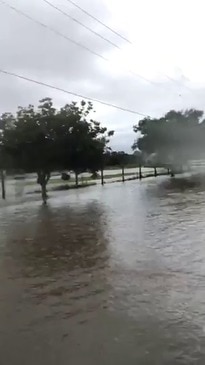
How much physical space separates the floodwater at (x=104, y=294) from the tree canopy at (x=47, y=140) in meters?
8.13

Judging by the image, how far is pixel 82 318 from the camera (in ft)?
17.0

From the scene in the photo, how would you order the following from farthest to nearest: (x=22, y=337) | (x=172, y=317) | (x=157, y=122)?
(x=157, y=122) → (x=172, y=317) → (x=22, y=337)

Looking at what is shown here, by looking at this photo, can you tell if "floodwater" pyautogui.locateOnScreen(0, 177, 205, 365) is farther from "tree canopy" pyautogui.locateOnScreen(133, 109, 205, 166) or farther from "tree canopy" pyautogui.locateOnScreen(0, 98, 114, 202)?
"tree canopy" pyautogui.locateOnScreen(133, 109, 205, 166)

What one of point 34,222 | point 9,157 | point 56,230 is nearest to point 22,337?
point 56,230

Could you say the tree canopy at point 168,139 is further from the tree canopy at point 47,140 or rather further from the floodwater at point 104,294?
A: the floodwater at point 104,294

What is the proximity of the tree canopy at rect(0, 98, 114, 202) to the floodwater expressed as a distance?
8.13 meters

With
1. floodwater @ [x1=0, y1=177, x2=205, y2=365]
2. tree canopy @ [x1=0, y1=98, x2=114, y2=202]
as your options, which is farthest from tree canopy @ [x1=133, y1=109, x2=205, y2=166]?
floodwater @ [x1=0, y1=177, x2=205, y2=365]

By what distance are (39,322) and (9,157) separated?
1601 centimetres

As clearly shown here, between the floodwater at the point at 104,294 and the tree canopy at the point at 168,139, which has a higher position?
the tree canopy at the point at 168,139

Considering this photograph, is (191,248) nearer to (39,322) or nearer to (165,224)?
(165,224)

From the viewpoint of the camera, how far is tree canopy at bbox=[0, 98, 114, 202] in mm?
20062

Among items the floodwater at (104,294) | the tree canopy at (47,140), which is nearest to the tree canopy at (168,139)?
the tree canopy at (47,140)

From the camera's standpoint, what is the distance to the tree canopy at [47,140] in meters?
20.1

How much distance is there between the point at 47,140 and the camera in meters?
20.2
